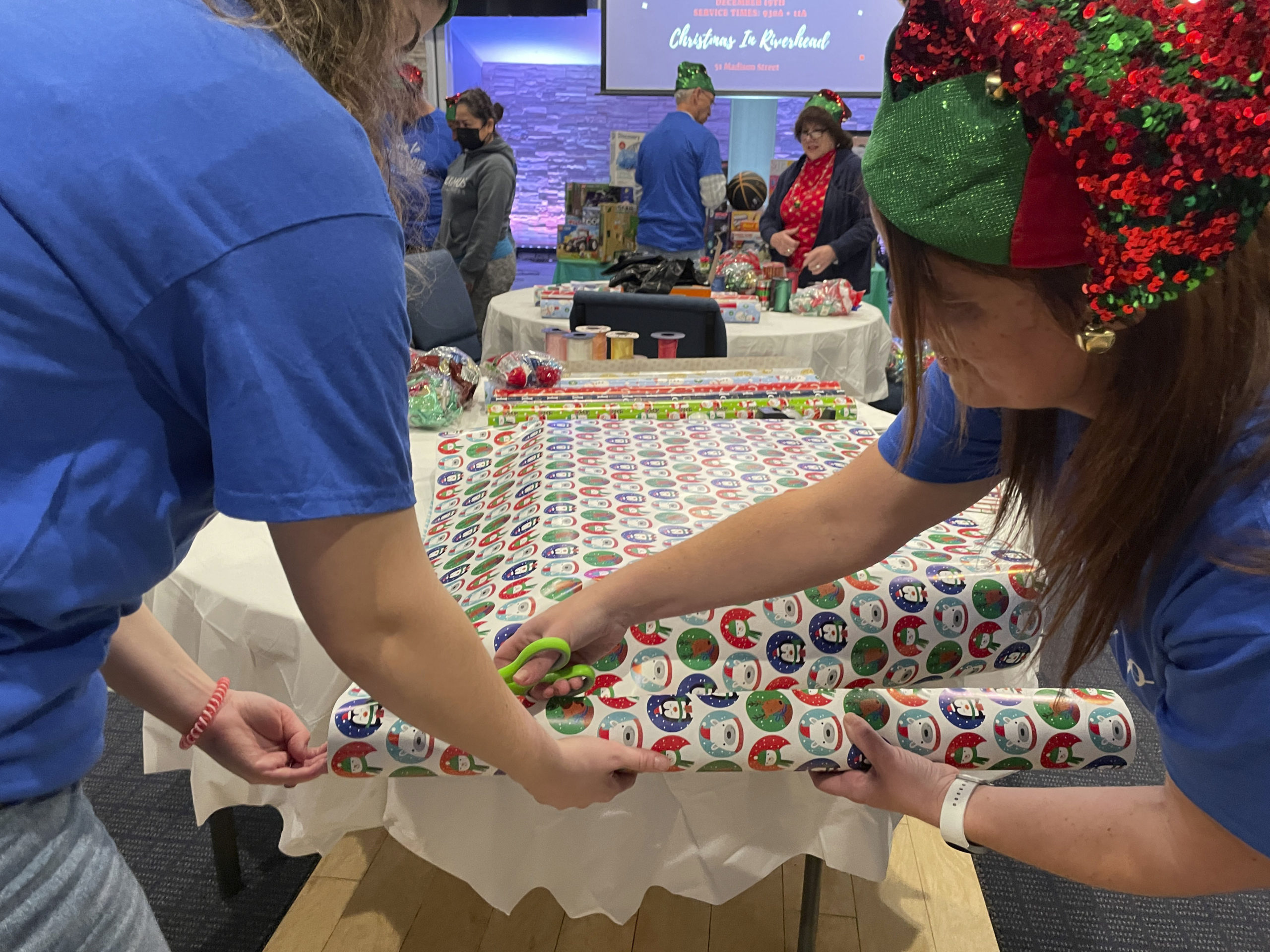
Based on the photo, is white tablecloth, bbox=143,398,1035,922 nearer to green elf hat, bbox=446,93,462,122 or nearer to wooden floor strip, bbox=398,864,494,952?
wooden floor strip, bbox=398,864,494,952

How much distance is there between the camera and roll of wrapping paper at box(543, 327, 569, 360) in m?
2.26

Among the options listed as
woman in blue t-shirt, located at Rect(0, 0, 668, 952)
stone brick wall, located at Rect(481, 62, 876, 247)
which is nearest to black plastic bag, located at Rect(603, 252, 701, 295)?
woman in blue t-shirt, located at Rect(0, 0, 668, 952)

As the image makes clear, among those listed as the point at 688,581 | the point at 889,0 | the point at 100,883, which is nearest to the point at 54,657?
the point at 100,883

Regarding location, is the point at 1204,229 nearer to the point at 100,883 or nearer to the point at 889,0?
the point at 100,883

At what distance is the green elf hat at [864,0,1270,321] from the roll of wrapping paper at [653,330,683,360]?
1.72 m

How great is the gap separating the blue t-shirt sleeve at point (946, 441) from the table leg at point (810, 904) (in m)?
0.59

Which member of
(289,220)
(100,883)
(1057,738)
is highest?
(289,220)

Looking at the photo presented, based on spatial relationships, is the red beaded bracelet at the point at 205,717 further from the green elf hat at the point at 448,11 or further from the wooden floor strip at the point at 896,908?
the wooden floor strip at the point at 896,908

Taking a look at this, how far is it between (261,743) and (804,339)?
7.52 ft

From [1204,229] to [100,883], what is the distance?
780 mm

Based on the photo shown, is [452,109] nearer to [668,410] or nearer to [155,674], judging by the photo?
[668,410]

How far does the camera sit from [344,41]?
53 cm

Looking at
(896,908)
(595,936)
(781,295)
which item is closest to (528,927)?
(595,936)

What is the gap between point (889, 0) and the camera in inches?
233
